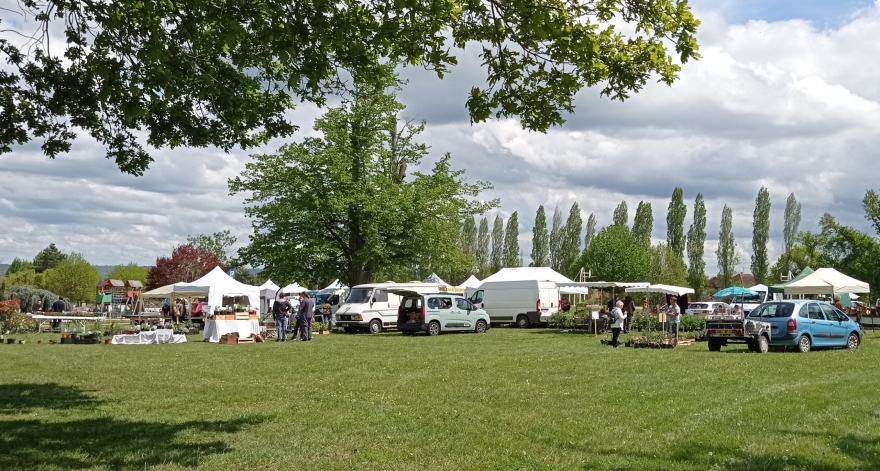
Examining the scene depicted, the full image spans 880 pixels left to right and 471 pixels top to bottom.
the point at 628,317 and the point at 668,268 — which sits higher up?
the point at 668,268

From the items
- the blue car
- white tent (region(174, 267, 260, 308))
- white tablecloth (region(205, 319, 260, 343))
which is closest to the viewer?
the blue car

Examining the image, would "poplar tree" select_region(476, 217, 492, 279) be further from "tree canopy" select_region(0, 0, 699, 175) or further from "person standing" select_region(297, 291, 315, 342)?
"tree canopy" select_region(0, 0, 699, 175)

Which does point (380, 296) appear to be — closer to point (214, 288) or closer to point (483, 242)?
point (214, 288)

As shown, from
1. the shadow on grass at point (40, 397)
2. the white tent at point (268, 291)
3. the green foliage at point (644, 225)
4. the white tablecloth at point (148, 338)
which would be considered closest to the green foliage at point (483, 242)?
the green foliage at point (644, 225)

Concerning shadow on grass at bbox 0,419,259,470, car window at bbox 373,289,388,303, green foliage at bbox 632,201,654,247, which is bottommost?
shadow on grass at bbox 0,419,259,470

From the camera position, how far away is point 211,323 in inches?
1070

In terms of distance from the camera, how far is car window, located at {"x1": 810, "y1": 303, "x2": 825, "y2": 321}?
69.9ft

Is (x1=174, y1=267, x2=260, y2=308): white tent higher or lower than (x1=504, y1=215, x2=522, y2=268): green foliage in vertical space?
lower

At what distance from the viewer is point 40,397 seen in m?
11.4

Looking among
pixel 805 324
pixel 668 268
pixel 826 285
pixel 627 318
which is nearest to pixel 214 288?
pixel 627 318

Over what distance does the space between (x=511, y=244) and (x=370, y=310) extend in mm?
57998

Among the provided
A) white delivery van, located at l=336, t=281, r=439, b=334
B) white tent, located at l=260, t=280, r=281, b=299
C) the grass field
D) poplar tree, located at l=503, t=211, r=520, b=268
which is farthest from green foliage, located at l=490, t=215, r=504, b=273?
the grass field

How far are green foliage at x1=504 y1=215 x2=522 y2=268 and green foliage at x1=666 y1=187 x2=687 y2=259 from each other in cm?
1756

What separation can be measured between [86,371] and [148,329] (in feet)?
42.6
